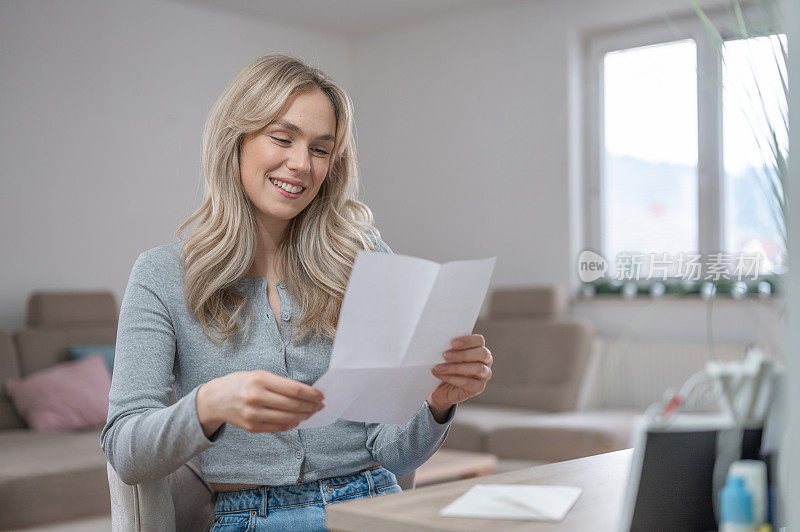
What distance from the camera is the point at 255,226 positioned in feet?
4.92

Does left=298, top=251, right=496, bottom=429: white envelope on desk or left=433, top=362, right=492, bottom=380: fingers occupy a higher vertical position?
left=298, top=251, right=496, bottom=429: white envelope on desk

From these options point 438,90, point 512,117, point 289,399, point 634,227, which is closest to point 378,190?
point 438,90

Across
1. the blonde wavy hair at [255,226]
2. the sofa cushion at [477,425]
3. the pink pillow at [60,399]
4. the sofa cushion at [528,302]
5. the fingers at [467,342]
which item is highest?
the blonde wavy hair at [255,226]

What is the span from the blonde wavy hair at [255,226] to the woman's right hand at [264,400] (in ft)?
1.16

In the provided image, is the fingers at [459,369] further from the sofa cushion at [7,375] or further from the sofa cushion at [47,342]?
the sofa cushion at [47,342]

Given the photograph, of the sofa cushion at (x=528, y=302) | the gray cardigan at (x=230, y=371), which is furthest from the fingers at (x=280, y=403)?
the sofa cushion at (x=528, y=302)

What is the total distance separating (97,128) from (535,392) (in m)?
2.72

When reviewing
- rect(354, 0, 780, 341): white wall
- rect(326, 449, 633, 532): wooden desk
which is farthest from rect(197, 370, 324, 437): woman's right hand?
rect(354, 0, 780, 341): white wall

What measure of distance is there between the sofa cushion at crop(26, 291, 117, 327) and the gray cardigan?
2981 mm

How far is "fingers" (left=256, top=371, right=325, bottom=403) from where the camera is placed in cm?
94

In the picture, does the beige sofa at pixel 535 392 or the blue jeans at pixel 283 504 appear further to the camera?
the beige sofa at pixel 535 392

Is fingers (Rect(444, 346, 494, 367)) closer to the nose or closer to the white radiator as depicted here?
the nose

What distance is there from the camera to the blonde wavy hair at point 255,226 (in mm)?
1394

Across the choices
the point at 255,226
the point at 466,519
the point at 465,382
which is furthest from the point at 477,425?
the point at 466,519
